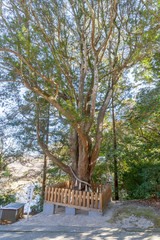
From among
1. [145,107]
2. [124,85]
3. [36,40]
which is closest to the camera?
[145,107]

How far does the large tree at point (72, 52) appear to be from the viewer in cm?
→ 525

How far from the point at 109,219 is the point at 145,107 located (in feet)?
13.2

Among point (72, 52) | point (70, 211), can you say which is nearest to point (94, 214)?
point (70, 211)

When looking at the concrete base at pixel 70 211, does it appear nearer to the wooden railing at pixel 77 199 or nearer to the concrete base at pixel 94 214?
the wooden railing at pixel 77 199

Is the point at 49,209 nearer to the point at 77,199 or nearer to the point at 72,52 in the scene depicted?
the point at 77,199

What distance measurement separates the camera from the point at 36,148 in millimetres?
8234

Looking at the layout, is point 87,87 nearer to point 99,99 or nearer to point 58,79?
point 99,99

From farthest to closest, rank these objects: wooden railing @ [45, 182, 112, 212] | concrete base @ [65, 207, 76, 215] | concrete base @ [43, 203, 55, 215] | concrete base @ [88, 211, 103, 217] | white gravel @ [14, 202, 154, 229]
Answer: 1. concrete base @ [43, 203, 55, 215]
2. concrete base @ [65, 207, 76, 215]
3. wooden railing @ [45, 182, 112, 212]
4. concrete base @ [88, 211, 103, 217]
5. white gravel @ [14, 202, 154, 229]

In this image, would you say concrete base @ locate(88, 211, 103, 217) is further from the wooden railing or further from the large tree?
the large tree

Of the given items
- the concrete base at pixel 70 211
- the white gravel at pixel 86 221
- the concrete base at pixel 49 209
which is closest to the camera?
the white gravel at pixel 86 221

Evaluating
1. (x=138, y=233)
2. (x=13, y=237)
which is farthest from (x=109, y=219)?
(x=13, y=237)

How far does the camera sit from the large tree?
5254mm

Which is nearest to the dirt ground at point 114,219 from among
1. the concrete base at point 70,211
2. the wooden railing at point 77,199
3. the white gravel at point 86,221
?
the white gravel at point 86,221

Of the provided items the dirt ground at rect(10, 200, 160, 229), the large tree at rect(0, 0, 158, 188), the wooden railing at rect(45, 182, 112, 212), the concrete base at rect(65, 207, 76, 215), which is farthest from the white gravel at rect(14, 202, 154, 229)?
the large tree at rect(0, 0, 158, 188)
